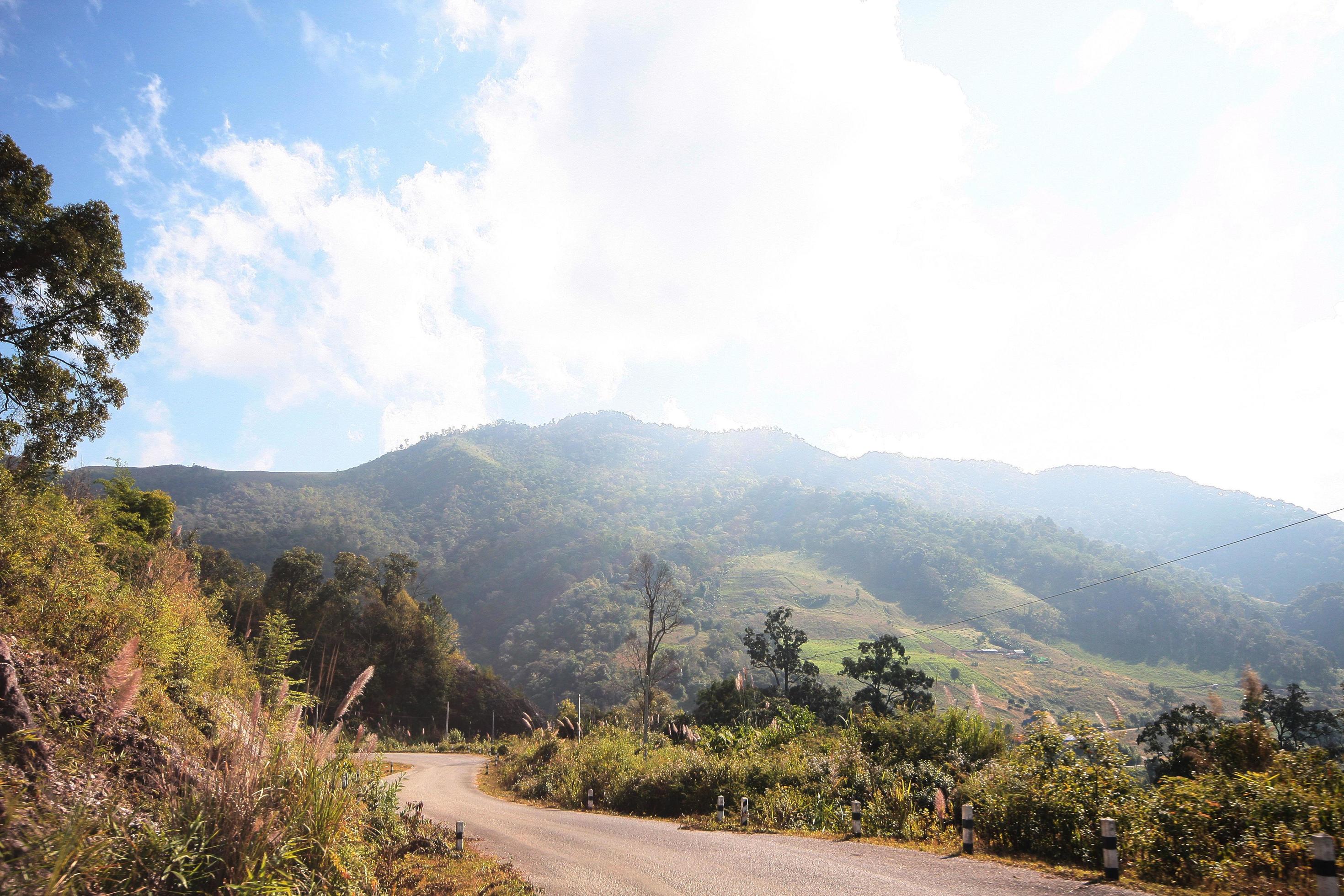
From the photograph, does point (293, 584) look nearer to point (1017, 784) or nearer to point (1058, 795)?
point (1017, 784)

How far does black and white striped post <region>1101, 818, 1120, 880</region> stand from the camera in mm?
7023

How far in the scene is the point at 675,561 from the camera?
500 feet

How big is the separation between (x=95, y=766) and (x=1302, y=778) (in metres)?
13.4

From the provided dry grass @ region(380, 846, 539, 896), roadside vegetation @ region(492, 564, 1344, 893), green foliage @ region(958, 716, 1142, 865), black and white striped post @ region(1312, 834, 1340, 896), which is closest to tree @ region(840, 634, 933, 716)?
roadside vegetation @ region(492, 564, 1344, 893)

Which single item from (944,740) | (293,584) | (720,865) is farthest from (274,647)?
(293,584)

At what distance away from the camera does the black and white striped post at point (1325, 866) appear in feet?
16.6

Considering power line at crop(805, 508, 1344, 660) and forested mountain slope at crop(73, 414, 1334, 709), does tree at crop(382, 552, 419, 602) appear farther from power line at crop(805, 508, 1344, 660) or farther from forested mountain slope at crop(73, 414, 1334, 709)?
power line at crop(805, 508, 1344, 660)

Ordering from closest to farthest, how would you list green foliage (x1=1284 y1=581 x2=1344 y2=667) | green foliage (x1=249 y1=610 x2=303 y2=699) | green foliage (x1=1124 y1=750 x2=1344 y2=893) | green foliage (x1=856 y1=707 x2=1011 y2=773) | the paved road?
green foliage (x1=1124 y1=750 x2=1344 y2=893), the paved road, green foliage (x1=856 y1=707 x2=1011 y2=773), green foliage (x1=249 y1=610 x2=303 y2=699), green foliage (x1=1284 y1=581 x2=1344 y2=667)

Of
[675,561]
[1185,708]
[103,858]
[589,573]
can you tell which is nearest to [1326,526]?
[675,561]

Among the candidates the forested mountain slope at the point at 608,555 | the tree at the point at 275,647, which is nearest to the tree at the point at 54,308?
the tree at the point at 275,647

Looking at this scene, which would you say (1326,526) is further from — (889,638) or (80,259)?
(80,259)

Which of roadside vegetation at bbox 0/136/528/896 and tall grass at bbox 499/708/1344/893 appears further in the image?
tall grass at bbox 499/708/1344/893

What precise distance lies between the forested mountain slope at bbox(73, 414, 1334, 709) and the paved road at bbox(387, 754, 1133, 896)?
78.2m

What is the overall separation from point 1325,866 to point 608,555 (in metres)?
148
